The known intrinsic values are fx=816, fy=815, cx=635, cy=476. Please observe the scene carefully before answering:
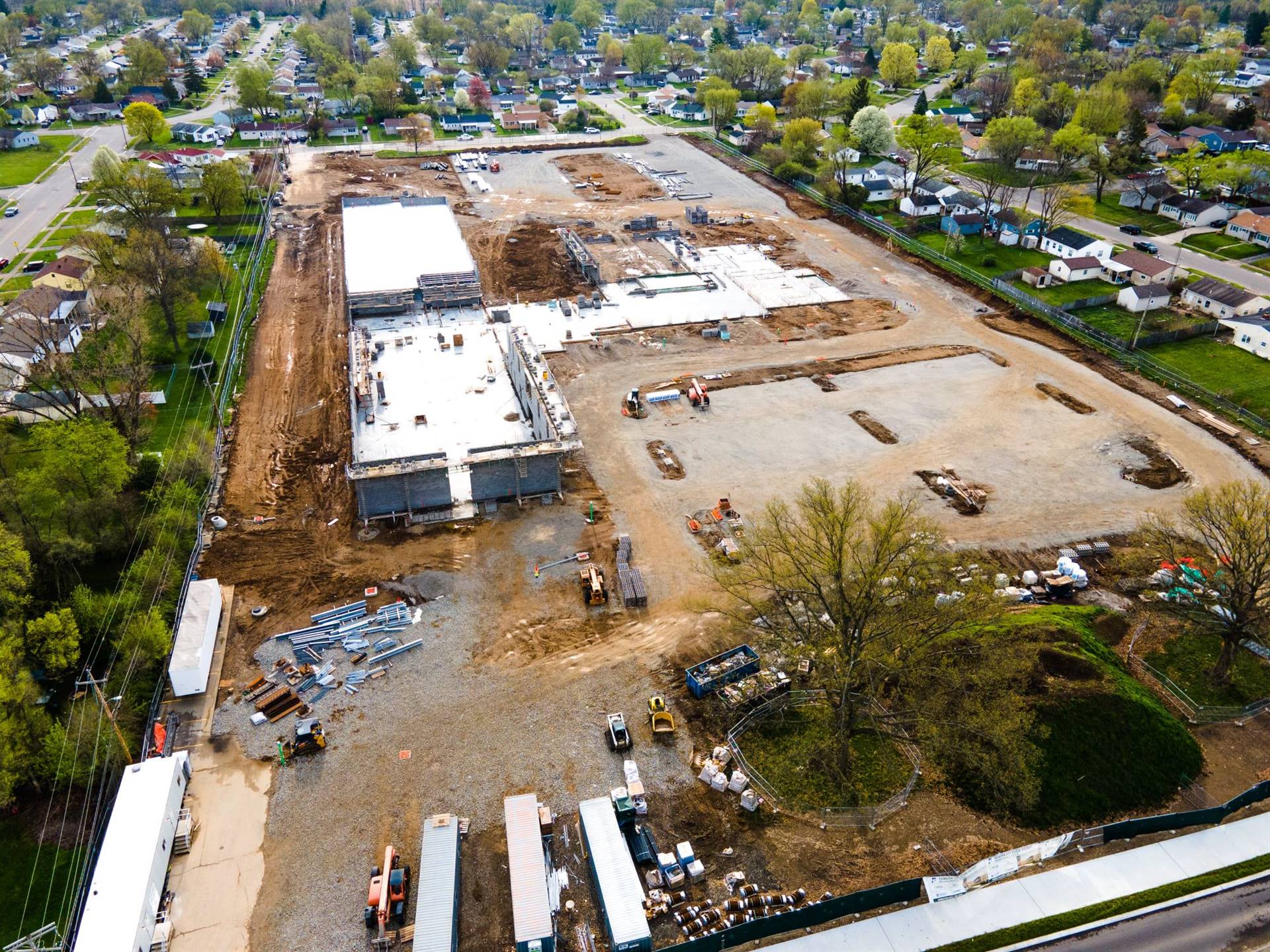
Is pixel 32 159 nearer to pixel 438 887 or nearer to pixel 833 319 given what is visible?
pixel 833 319

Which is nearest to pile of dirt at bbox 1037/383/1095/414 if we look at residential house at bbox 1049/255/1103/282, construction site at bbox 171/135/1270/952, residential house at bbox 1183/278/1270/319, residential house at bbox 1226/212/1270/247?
construction site at bbox 171/135/1270/952

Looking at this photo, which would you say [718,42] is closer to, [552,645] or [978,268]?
[978,268]

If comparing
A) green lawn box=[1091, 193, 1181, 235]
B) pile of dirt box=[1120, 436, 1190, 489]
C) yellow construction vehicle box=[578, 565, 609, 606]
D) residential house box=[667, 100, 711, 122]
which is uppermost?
residential house box=[667, 100, 711, 122]

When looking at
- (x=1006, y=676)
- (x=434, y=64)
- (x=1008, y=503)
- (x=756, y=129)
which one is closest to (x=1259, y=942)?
(x=1006, y=676)

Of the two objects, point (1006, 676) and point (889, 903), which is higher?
point (1006, 676)

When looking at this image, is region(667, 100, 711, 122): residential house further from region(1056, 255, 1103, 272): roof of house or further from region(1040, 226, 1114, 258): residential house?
region(1056, 255, 1103, 272): roof of house
